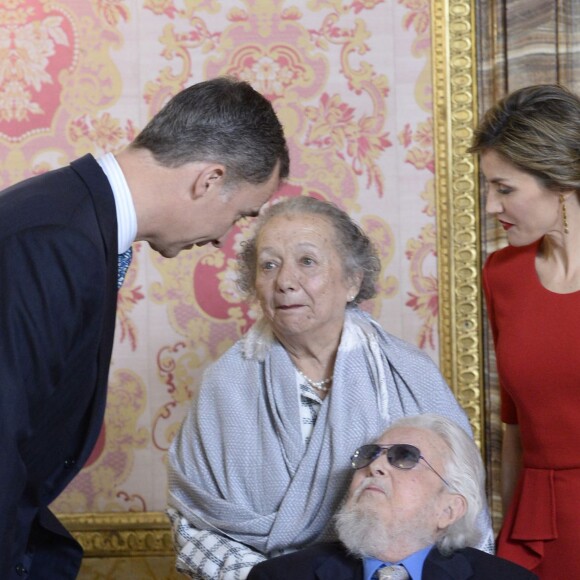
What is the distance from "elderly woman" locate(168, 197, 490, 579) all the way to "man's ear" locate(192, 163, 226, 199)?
0.54m

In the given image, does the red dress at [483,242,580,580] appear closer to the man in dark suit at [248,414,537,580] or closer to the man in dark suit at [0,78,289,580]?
the man in dark suit at [248,414,537,580]

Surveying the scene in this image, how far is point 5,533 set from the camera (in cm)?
173

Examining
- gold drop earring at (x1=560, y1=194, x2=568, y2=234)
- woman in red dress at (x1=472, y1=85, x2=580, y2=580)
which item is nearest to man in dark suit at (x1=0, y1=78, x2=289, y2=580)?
woman in red dress at (x1=472, y1=85, x2=580, y2=580)

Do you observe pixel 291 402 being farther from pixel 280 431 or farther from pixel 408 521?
pixel 408 521

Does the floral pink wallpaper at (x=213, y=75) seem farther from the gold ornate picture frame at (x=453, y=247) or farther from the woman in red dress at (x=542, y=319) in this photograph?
the woman in red dress at (x=542, y=319)

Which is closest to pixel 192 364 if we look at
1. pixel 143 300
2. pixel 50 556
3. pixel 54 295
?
pixel 143 300

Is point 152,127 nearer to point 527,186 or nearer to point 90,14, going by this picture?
point 527,186

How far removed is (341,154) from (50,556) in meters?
1.87

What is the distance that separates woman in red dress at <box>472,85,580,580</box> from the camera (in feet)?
8.05

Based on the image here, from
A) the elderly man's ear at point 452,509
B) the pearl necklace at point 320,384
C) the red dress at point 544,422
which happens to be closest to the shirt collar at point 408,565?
the elderly man's ear at point 452,509

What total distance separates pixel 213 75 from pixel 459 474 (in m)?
1.78

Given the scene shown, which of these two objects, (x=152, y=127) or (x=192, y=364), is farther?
(x=192, y=364)

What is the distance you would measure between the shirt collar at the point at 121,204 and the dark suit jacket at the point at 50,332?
0.04m

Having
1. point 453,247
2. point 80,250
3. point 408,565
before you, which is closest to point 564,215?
point 408,565
